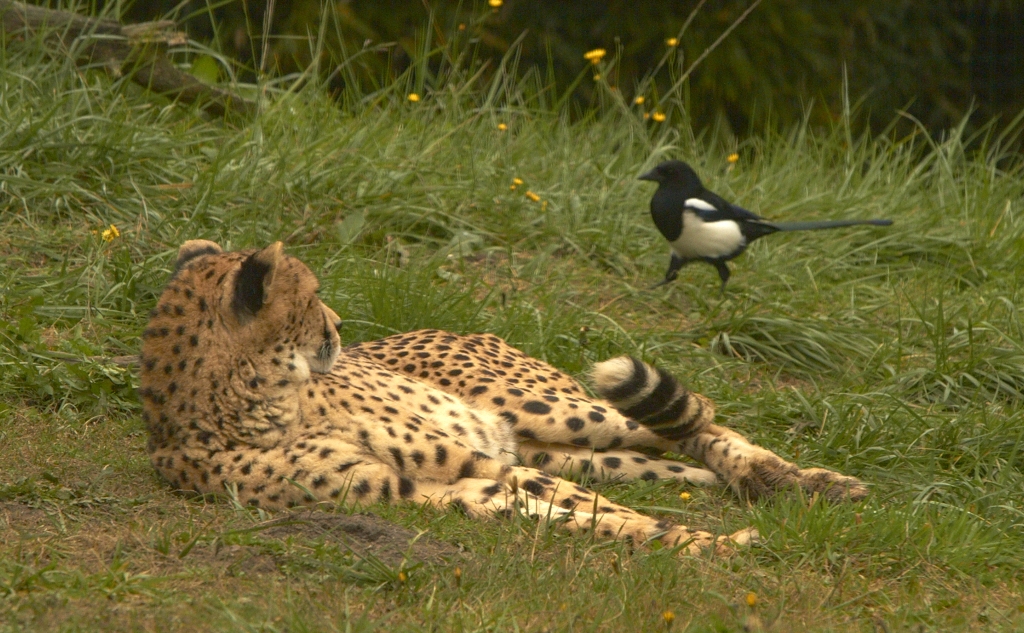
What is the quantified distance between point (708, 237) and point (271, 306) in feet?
6.57

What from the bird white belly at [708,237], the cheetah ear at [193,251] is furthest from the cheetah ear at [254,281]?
the bird white belly at [708,237]

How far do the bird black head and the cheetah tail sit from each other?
55.6 inches

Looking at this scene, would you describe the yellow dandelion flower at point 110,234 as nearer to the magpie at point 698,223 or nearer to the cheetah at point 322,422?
the cheetah at point 322,422

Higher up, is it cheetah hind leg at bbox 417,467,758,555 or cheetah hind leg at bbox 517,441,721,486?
cheetah hind leg at bbox 417,467,758,555

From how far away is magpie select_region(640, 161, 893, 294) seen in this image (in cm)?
497

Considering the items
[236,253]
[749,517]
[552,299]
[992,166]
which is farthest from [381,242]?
[992,166]

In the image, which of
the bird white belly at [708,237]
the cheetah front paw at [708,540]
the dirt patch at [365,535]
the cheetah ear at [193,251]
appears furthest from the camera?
the bird white belly at [708,237]

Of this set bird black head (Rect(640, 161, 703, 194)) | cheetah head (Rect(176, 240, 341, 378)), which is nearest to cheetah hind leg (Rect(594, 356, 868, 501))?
cheetah head (Rect(176, 240, 341, 378))

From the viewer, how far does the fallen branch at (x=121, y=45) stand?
5.52 metres

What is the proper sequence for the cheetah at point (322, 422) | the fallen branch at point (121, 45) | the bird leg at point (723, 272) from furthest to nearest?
the fallen branch at point (121, 45), the bird leg at point (723, 272), the cheetah at point (322, 422)

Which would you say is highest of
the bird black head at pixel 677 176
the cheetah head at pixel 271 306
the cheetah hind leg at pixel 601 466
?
the cheetah head at pixel 271 306

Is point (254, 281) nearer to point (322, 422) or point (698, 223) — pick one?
point (322, 422)

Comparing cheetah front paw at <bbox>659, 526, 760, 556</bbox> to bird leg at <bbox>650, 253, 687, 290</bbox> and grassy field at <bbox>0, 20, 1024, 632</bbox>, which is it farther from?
bird leg at <bbox>650, 253, 687, 290</bbox>

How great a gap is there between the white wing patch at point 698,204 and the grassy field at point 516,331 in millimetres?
392
